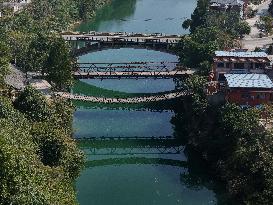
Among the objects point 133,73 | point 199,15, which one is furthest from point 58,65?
point 199,15

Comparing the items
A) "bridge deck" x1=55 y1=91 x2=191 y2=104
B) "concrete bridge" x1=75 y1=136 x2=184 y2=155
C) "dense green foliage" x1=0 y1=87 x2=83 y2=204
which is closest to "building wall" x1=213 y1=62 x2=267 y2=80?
"bridge deck" x1=55 y1=91 x2=191 y2=104

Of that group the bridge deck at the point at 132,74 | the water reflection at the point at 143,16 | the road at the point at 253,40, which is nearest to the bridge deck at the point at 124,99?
the bridge deck at the point at 132,74

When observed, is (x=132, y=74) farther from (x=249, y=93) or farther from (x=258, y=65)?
(x=249, y=93)

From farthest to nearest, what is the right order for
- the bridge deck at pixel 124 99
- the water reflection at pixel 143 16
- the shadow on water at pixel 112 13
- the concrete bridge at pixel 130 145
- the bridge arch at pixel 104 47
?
the shadow on water at pixel 112 13 < the water reflection at pixel 143 16 < the bridge arch at pixel 104 47 < the bridge deck at pixel 124 99 < the concrete bridge at pixel 130 145

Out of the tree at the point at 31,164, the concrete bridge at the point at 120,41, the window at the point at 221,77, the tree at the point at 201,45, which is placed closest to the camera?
the tree at the point at 31,164

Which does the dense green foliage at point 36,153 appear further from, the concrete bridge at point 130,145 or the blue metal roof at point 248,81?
the blue metal roof at point 248,81

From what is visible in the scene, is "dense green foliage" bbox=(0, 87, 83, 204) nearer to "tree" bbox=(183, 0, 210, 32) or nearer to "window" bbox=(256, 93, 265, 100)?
"window" bbox=(256, 93, 265, 100)
